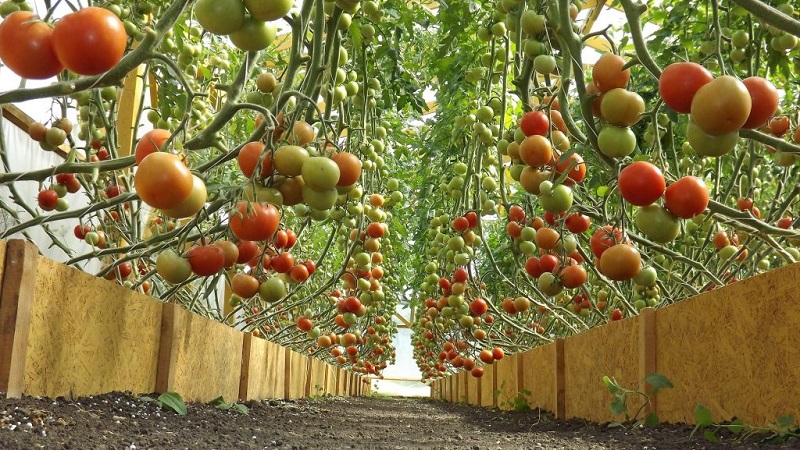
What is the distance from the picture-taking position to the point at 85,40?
99 cm

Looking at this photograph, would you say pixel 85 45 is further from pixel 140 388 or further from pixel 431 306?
pixel 431 306

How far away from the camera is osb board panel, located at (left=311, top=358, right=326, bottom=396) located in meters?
9.13

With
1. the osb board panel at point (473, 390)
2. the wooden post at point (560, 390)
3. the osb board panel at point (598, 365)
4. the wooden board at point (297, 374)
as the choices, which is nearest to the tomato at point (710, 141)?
the osb board panel at point (598, 365)

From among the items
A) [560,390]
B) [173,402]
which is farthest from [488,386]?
[173,402]

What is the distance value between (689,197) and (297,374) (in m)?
6.58

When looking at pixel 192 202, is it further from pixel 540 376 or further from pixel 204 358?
pixel 540 376

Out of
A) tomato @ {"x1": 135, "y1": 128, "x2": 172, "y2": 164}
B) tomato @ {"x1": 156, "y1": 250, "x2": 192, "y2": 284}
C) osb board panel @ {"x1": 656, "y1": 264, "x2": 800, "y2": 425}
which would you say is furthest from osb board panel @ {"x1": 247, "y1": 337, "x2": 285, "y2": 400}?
tomato @ {"x1": 135, "y1": 128, "x2": 172, "y2": 164}

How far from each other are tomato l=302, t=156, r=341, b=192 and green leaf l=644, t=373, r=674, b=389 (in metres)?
2.05

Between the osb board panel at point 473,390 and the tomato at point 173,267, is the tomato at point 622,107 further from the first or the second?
the osb board panel at point 473,390

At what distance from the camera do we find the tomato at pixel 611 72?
1.52m

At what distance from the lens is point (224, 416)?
3.56m

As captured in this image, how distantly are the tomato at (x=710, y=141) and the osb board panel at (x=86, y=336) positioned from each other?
5.71 feet

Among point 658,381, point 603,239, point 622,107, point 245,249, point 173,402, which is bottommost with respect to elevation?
point 173,402

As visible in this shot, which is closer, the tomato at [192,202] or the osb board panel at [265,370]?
the tomato at [192,202]
